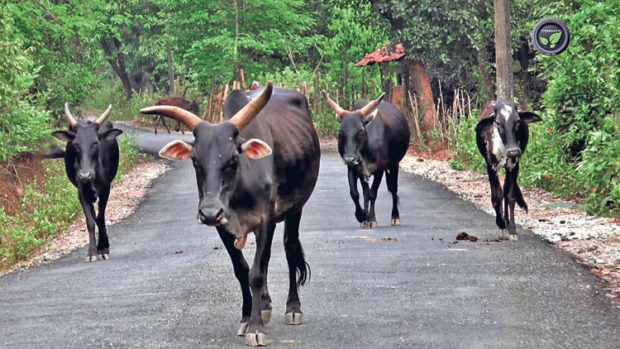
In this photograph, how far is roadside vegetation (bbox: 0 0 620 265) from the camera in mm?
15539

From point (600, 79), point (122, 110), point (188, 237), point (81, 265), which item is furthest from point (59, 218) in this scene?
point (122, 110)

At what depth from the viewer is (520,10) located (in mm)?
30562

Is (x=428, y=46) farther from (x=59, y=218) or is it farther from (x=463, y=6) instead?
(x=59, y=218)

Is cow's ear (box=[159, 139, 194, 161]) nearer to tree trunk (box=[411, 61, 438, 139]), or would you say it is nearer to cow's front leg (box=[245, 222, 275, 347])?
cow's front leg (box=[245, 222, 275, 347])

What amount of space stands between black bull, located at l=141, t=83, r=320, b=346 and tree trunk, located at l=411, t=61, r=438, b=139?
22796 millimetres

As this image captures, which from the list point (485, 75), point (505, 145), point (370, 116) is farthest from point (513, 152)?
point (485, 75)

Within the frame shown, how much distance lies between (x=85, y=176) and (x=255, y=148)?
6.33 meters

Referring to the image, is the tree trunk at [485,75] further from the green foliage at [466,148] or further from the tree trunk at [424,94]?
the green foliage at [466,148]

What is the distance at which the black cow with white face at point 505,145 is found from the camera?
1339cm

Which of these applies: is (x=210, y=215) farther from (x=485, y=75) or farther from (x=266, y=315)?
(x=485, y=75)

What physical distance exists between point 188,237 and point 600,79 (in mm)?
6173

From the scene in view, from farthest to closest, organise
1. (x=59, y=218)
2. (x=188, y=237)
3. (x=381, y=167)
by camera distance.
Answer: (x=59, y=218)
(x=381, y=167)
(x=188, y=237)

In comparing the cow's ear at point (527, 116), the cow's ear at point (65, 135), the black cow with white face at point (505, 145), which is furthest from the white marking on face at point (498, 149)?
the cow's ear at point (65, 135)

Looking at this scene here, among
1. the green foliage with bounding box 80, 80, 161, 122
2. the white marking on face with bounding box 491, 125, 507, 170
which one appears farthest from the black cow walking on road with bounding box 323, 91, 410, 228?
the green foliage with bounding box 80, 80, 161, 122
